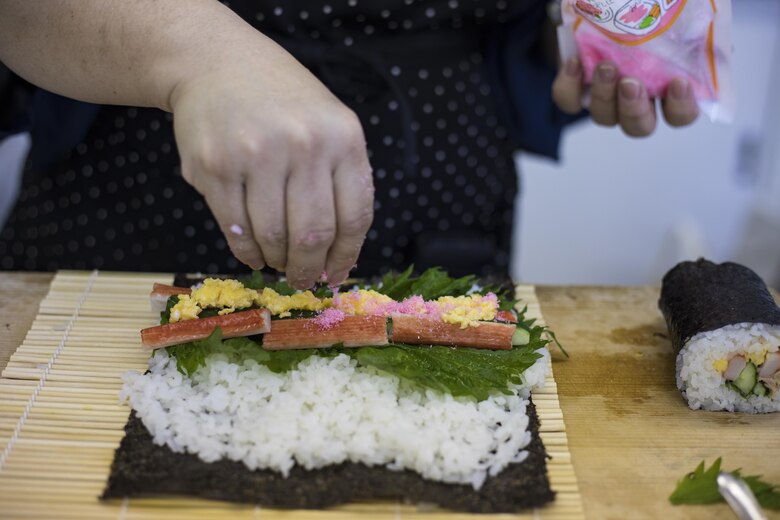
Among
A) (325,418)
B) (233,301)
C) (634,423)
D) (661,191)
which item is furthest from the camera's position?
(661,191)

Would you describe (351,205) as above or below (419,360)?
above

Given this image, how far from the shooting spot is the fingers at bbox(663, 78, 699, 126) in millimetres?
1790

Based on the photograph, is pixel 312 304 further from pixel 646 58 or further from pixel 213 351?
pixel 646 58

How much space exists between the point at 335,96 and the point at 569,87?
0.64 m


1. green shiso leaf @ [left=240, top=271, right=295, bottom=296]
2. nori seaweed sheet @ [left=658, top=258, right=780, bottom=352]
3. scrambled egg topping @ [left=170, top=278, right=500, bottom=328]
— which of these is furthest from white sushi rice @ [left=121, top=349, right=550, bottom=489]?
nori seaweed sheet @ [left=658, top=258, right=780, bottom=352]

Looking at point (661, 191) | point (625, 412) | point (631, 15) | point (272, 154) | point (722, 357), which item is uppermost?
point (631, 15)

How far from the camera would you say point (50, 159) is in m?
2.06

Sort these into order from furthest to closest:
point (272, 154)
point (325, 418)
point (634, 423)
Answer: point (634, 423)
point (325, 418)
point (272, 154)

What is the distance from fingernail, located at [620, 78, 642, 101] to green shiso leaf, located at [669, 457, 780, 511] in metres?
0.89

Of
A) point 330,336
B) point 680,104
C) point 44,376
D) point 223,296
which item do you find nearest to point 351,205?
point 330,336

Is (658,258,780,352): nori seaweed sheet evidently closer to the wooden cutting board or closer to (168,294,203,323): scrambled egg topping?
the wooden cutting board

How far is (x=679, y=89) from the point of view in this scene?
1793mm

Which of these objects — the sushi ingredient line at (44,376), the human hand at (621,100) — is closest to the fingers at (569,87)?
the human hand at (621,100)

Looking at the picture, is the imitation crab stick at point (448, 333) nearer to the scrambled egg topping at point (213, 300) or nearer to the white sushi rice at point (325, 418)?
the white sushi rice at point (325, 418)
